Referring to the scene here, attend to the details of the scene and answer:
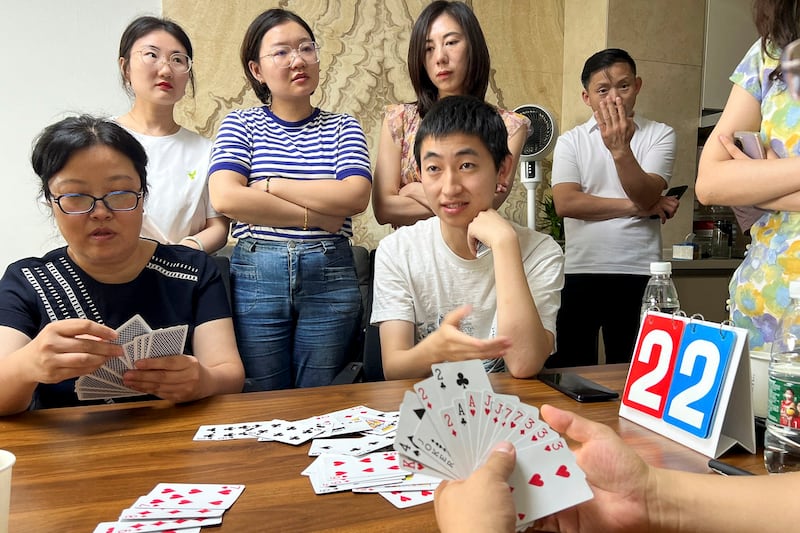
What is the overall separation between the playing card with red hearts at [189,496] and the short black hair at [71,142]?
0.79m

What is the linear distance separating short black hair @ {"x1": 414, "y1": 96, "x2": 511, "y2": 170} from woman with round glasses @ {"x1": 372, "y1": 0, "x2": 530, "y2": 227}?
354 millimetres

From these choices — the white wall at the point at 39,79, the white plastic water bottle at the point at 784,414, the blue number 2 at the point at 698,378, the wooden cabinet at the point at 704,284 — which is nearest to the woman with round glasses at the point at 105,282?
the blue number 2 at the point at 698,378

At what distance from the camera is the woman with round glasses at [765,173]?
4.40ft

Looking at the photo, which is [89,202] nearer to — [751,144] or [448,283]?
[448,283]

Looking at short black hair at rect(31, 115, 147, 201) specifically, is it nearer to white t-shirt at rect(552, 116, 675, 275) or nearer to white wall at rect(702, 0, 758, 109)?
white t-shirt at rect(552, 116, 675, 275)

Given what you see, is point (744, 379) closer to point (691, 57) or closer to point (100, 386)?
point (100, 386)

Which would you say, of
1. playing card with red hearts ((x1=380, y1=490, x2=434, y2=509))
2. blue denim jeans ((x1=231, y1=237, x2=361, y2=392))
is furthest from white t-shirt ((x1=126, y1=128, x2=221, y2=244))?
playing card with red hearts ((x1=380, y1=490, x2=434, y2=509))

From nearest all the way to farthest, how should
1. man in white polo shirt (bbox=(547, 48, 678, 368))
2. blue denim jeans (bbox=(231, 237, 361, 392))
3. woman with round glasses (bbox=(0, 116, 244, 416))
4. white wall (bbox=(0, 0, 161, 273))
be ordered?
woman with round glasses (bbox=(0, 116, 244, 416))
blue denim jeans (bbox=(231, 237, 361, 392))
man in white polo shirt (bbox=(547, 48, 678, 368))
white wall (bbox=(0, 0, 161, 273))

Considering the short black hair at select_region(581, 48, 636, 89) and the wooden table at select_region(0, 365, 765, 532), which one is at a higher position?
the short black hair at select_region(581, 48, 636, 89)

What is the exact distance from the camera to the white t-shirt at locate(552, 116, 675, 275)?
250 cm

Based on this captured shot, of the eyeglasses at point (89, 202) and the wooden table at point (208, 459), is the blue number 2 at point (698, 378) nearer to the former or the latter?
the wooden table at point (208, 459)

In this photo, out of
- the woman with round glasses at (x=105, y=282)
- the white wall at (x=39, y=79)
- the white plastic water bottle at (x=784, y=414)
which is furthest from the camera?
the white wall at (x=39, y=79)

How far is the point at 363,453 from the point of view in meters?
0.93

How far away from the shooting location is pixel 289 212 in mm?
1788
